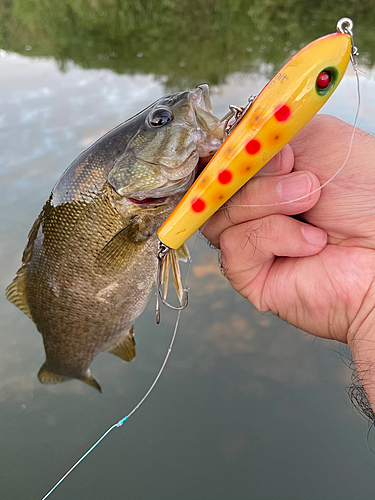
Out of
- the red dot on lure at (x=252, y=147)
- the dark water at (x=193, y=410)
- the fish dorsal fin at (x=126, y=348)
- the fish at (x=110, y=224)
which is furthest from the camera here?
the dark water at (x=193, y=410)

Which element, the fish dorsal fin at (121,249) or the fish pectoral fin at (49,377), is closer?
the fish dorsal fin at (121,249)

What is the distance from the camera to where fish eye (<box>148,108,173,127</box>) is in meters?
1.35

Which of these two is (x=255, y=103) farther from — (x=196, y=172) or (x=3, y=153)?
(x=3, y=153)

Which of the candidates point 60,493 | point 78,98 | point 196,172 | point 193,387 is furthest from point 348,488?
point 78,98

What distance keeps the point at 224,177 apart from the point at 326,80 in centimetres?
38

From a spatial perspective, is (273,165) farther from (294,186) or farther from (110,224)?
(110,224)

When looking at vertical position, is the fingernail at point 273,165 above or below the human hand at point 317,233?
above

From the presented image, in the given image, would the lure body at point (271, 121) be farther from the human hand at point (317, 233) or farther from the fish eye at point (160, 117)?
the fish eye at point (160, 117)

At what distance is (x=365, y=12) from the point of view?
1074 cm

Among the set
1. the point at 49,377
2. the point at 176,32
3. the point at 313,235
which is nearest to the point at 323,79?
the point at 313,235

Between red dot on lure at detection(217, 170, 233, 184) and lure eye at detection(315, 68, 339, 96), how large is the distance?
0.33 metres

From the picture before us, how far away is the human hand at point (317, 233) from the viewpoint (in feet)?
4.02

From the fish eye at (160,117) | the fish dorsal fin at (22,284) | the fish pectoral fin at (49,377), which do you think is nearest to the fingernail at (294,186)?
the fish eye at (160,117)

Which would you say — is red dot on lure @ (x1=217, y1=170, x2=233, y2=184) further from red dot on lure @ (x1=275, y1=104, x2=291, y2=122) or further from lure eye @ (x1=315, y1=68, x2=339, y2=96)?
lure eye @ (x1=315, y1=68, x2=339, y2=96)
